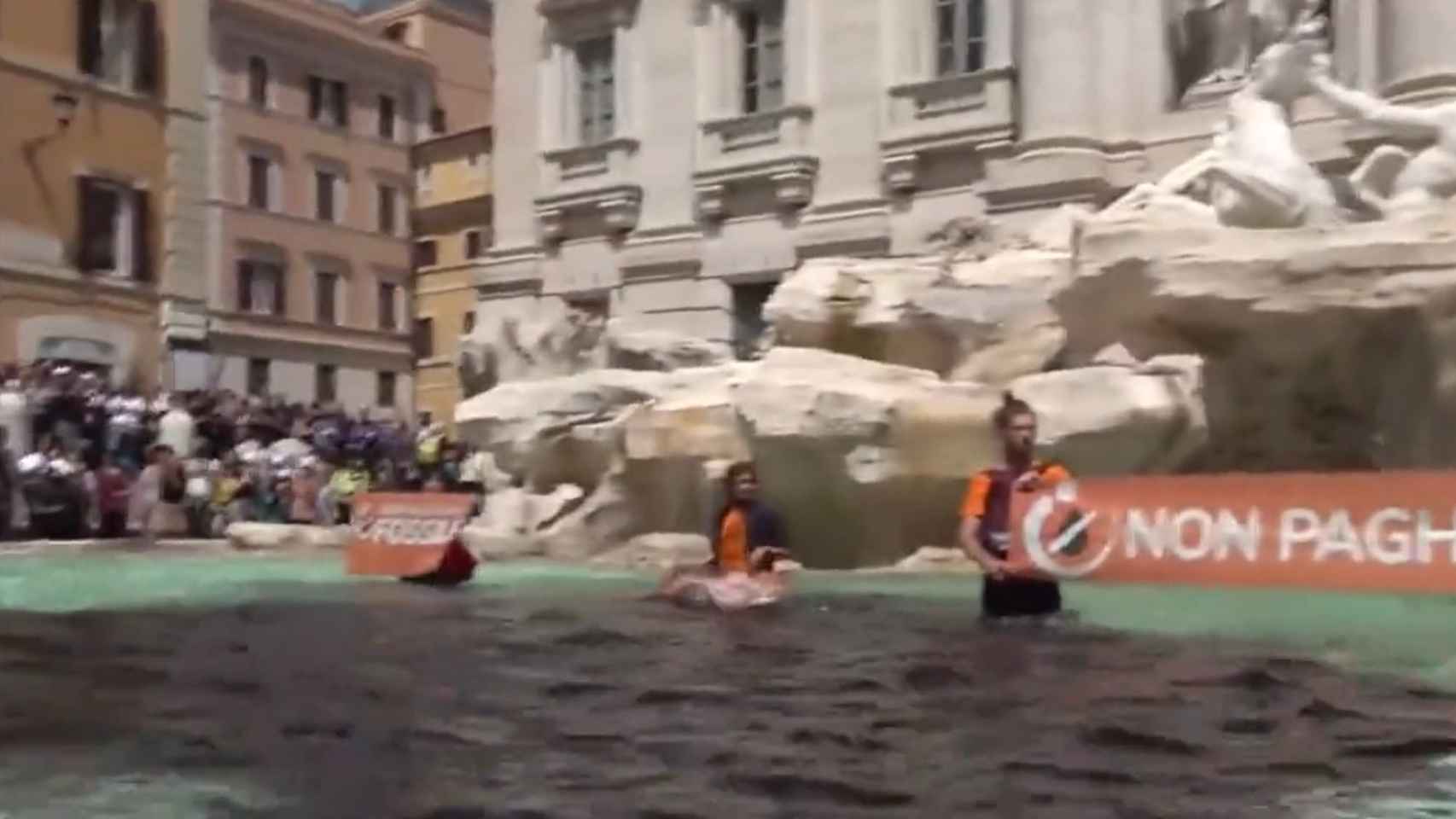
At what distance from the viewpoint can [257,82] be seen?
39.0 meters

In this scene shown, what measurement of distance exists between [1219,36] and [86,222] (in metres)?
18.1

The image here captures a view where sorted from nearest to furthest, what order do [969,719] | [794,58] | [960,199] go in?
[969,719] → [960,199] → [794,58]

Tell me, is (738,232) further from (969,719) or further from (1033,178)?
(969,719)

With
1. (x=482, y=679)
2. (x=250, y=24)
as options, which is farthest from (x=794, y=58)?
(x=250, y=24)

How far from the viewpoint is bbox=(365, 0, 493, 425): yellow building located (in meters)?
41.2

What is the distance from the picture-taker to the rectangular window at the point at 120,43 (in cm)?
2866

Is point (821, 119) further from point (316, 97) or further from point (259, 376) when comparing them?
point (316, 97)

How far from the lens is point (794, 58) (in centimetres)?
2059

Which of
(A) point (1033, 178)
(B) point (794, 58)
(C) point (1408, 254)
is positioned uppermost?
(B) point (794, 58)

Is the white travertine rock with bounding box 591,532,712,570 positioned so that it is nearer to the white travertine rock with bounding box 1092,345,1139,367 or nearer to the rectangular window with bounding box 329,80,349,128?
the white travertine rock with bounding box 1092,345,1139,367

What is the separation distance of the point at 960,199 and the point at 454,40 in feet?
96.7

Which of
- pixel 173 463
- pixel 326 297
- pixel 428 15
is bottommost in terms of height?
pixel 173 463

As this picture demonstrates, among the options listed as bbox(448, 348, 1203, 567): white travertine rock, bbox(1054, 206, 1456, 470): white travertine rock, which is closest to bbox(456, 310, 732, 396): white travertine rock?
bbox(448, 348, 1203, 567): white travertine rock

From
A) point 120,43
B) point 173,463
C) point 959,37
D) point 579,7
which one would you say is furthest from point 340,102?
point 959,37
